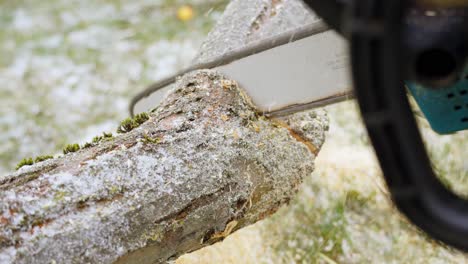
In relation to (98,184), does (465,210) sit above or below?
above

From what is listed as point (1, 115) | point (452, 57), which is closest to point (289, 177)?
point (452, 57)

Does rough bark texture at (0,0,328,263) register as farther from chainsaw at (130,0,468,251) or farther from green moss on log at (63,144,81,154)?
chainsaw at (130,0,468,251)

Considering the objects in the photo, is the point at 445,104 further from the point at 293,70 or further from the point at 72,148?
the point at 72,148

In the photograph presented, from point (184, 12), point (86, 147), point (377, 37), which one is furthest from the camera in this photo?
point (184, 12)

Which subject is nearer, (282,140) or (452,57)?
(452,57)

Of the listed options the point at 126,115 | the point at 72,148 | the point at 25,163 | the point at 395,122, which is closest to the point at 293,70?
the point at 72,148

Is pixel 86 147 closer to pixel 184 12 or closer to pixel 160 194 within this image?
pixel 160 194

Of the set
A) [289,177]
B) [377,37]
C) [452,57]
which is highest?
[377,37]
